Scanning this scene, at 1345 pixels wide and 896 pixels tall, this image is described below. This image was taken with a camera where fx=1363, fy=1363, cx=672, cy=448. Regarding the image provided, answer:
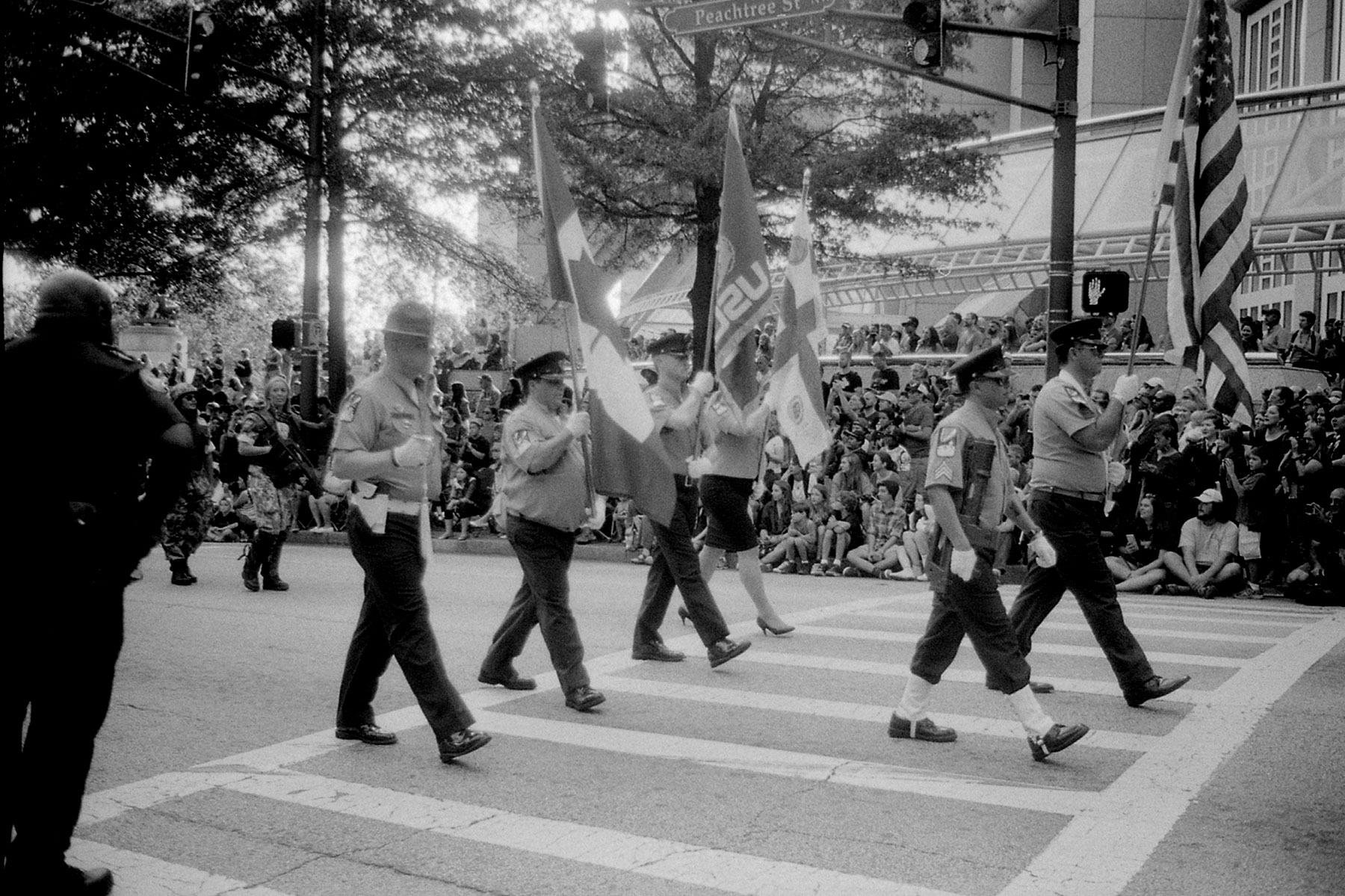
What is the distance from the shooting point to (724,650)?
8234 mm

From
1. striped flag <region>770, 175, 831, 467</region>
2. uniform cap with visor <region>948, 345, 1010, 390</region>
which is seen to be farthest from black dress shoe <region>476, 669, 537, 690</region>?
striped flag <region>770, 175, 831, 467</region>

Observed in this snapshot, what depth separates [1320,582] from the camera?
1338 cm

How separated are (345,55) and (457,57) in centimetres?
187

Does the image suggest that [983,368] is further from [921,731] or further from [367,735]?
[367,735]

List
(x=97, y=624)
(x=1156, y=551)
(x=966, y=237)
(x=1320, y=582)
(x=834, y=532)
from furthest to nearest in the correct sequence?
(x=966, y=237)
(x=834, y=532)
(x=1156, y=551)
(x=1320, y=582)
(x=97, y=624)

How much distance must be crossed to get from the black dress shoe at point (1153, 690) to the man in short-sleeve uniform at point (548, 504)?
2.83 meters

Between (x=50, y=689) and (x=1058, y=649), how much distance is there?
6.98 m

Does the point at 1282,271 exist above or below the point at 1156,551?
above

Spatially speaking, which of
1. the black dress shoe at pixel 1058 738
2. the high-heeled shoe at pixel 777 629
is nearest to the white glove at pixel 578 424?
the black dress shoe at pixel 1058 738

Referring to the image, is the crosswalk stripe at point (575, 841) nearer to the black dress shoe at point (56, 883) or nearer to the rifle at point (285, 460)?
the black dress shoe at point (56, 883)

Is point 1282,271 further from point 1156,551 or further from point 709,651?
point 709,651

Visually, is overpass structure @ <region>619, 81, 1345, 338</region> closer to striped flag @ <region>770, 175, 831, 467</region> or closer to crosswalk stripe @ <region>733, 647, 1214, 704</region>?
striped flag @ <region>770, 175, 831, 467</region>

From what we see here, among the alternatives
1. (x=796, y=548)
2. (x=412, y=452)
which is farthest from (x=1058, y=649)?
(x=796, y=548)

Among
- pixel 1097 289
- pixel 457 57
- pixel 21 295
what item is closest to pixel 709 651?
pixel 1097 289
